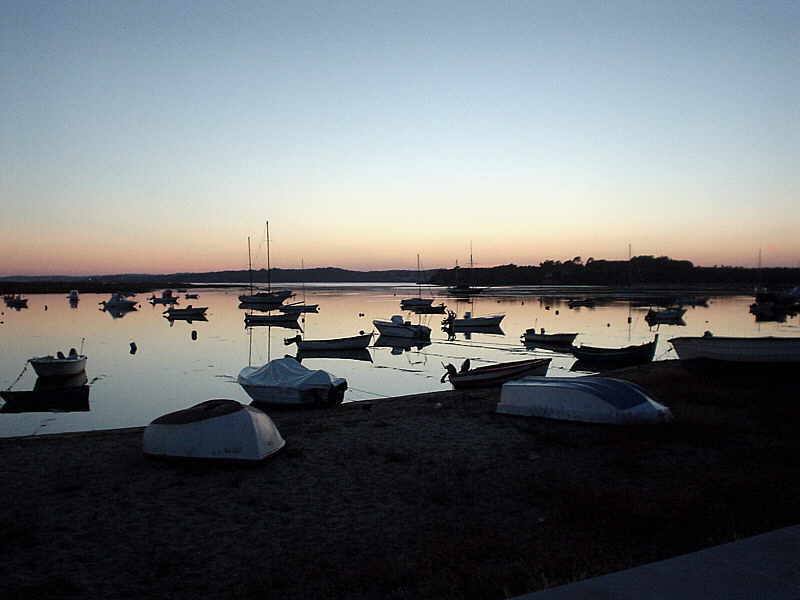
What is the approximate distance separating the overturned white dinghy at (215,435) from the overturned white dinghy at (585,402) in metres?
6.64

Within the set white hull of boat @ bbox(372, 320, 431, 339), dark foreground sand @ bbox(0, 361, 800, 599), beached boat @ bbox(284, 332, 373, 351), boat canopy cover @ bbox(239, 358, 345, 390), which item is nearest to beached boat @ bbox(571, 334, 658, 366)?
beached boat @ bbox(284, 332, 373, 351)

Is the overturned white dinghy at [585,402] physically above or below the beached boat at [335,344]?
above

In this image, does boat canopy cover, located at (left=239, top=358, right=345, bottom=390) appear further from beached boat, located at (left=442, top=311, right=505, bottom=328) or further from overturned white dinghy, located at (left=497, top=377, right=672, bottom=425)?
beached boat, located at (left=442, top=311, right=505, bottom=328)

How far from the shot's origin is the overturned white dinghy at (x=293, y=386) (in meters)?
20.2

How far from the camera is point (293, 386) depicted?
20.2m

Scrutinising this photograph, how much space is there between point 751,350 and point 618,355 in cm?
1359

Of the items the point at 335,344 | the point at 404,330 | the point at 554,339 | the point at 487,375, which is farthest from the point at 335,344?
the point at 487,375

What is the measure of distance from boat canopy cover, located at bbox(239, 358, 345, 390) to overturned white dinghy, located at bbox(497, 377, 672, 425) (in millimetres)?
7031

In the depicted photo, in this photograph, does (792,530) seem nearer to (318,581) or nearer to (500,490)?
(318,581)

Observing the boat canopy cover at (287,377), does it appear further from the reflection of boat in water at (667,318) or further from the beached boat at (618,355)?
the reflection of boat in water at (667,318)

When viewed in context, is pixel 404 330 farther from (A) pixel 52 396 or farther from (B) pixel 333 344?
(A) pixel 52 396

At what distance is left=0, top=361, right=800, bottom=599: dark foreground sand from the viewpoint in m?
6.84

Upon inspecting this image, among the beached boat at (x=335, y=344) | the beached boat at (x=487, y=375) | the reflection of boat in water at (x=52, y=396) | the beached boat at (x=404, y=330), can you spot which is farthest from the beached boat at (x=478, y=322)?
the reflection of boat in water at (x=52, y=396)

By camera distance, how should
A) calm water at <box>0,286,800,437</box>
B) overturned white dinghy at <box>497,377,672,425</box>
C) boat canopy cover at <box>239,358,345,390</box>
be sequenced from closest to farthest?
overturned white dinghy at <box>497,377,672,425</box>
boat canopy cover at <box>239,358,345,390</box>
calm water at <box>0,286,800,437</box>
